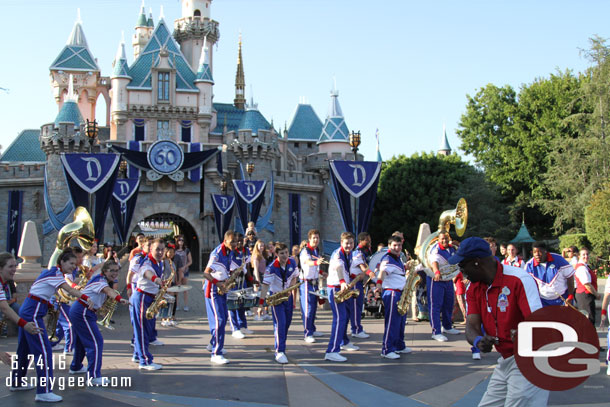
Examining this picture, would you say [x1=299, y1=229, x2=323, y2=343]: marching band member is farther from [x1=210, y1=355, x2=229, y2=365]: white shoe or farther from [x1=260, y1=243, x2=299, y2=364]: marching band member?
[x1=210, y1=355, x2=229, y2=365]: white shoe

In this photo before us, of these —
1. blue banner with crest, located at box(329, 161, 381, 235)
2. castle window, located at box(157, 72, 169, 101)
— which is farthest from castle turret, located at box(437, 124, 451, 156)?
blue banner with crest, located at box(329, 161, 381, 235)

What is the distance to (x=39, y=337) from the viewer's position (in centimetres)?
611

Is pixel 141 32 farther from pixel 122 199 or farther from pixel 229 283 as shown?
pixel 229 283

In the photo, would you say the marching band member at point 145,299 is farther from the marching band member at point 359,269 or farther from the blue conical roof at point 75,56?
the blue conical roof at point 75,56

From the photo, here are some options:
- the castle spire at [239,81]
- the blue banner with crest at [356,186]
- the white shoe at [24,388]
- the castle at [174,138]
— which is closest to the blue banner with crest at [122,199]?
the castle at [174,138]

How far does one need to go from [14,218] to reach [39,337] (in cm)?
3186

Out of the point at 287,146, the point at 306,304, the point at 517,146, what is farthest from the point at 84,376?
the point at 287,146

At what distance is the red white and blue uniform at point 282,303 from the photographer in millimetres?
8148

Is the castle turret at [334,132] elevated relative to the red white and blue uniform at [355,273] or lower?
elevated

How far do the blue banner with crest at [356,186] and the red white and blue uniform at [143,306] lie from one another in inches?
330

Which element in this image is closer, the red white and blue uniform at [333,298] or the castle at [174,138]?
the red white and blue uniform at [333,298]

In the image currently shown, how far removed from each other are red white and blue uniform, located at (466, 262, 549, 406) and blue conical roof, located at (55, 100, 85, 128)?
34779mm

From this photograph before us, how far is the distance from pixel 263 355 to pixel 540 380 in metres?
5.50

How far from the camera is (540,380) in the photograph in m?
3.74
